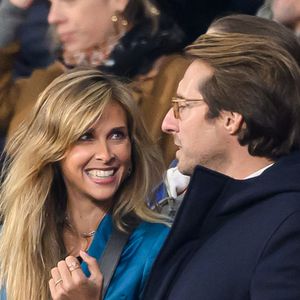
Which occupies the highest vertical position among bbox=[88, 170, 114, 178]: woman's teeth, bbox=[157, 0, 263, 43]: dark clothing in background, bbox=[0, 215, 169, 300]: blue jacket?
bbox=[88, 170, 114, 178]: woman's teeth

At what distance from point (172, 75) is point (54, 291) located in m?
1.74

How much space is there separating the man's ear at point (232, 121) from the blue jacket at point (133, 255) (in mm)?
643

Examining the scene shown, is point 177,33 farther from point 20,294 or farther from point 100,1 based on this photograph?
point 20,294

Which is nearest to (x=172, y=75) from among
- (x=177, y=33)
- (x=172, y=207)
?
(x=177, y=33)

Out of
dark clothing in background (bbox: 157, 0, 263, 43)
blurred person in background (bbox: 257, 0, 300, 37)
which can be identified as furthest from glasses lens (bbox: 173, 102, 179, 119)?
dark clothing in background (bbox: 157, 0, 263, 43)

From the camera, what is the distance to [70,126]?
10.8 feet

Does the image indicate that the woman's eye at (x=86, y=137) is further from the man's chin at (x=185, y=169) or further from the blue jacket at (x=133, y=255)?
the man's chin at (x=185, y=169)

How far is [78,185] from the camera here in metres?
3.35

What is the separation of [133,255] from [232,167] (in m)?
0.63

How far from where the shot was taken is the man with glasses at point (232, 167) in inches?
99.9

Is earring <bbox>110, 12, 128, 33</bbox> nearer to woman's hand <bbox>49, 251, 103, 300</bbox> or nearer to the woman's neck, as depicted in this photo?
the woman's neck

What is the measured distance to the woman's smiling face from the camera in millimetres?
3309

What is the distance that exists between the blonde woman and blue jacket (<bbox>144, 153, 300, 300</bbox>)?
53 centimetres

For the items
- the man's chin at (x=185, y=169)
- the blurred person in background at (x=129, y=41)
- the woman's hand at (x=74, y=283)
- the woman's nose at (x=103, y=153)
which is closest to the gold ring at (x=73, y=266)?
the woman's hand at (x=74, y=283)
